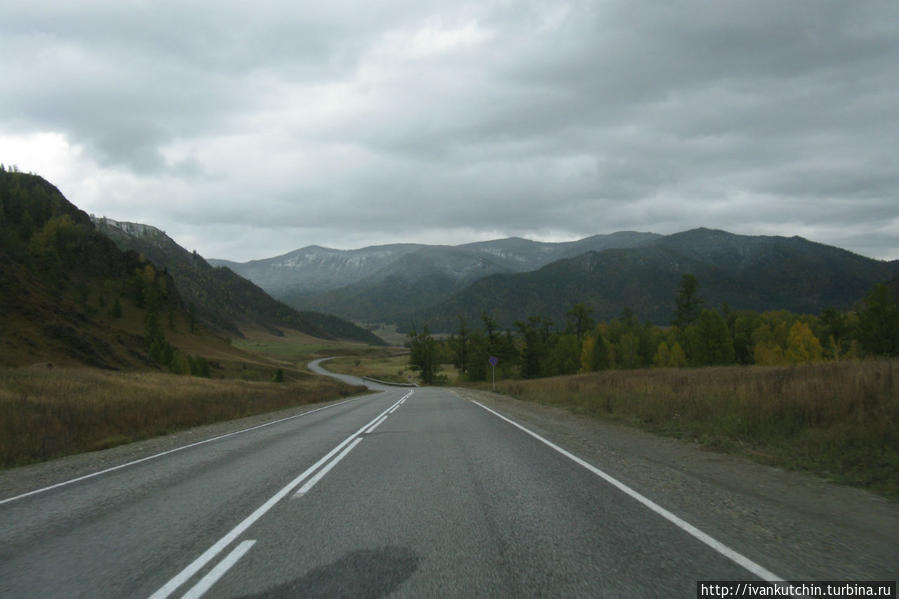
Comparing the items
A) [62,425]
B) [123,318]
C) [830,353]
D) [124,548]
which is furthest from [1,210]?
[830,353]

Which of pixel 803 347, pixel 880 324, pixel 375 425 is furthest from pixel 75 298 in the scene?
pixel 880 324

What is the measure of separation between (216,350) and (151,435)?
101333 millimetres

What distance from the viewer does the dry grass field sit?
7.84 m

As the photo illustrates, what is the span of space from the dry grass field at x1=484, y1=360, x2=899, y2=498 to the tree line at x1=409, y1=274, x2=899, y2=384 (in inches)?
2013

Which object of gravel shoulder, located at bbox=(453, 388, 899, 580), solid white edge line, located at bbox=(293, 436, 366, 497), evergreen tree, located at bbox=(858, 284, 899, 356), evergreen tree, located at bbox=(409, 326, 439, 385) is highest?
evergreen tree, located at bbox=(858, 284, 899, 356)

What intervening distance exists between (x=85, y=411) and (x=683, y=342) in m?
74.0

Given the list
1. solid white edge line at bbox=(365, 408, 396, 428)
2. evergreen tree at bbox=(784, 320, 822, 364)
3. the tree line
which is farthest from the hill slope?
evergreen tree at bbox=(784, 320, 822, 364)

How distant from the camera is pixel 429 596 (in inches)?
145

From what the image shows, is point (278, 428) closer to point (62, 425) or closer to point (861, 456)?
point (62, 425)

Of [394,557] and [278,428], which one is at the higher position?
[394,557]

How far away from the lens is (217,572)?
4219mm

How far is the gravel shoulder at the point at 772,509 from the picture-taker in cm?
433

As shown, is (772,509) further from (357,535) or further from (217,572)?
(217,572)

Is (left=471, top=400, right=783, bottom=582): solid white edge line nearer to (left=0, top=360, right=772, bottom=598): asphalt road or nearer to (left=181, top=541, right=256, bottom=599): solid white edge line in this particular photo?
(left=0, top=360, right=772, bottom=598): asphalt road
